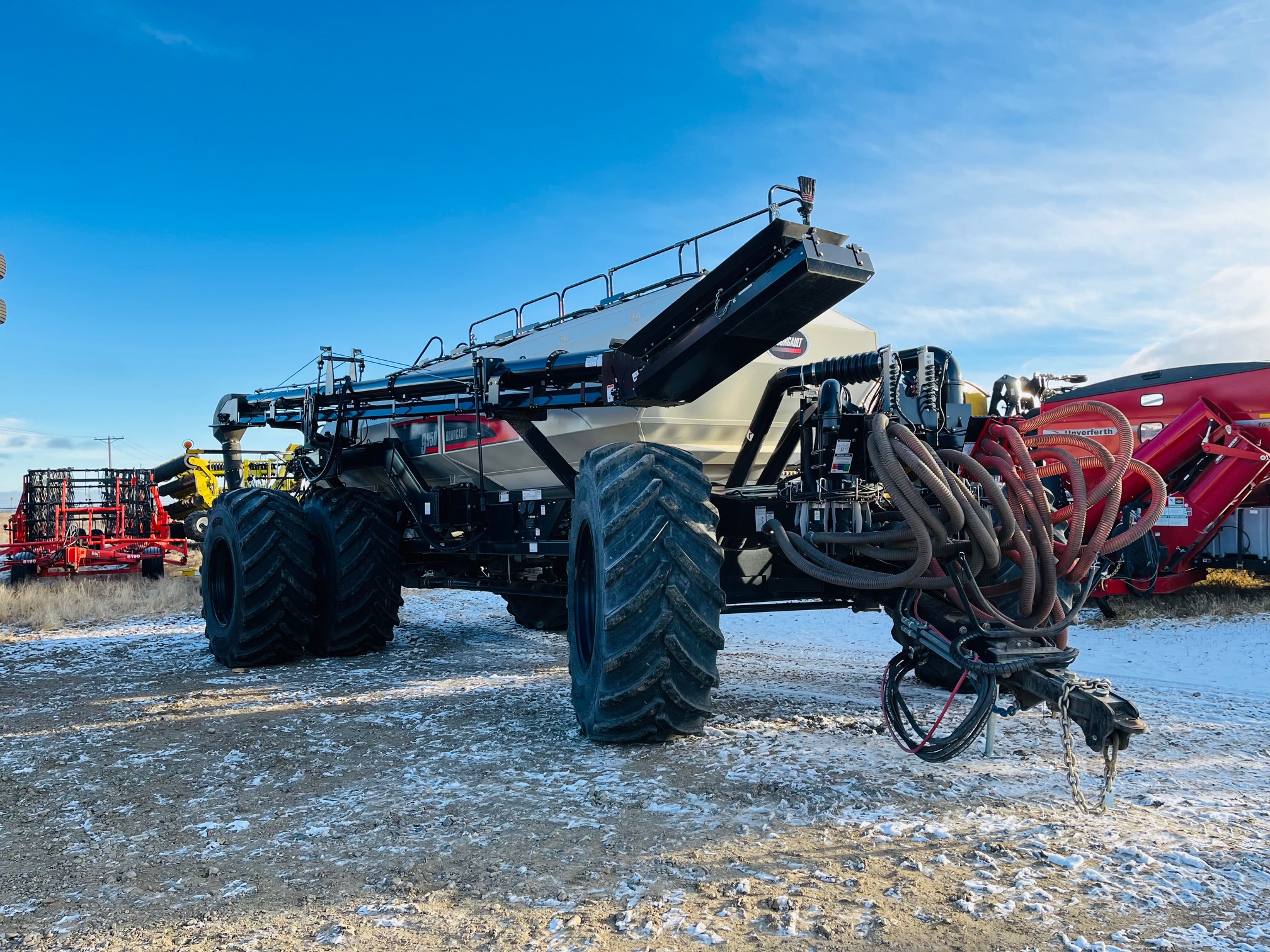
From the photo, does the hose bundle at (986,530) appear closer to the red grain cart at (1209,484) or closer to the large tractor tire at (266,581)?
the large tractor tire at (266,581)

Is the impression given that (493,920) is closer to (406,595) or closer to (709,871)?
(709,871)

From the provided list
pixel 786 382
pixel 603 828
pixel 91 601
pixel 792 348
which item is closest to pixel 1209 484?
pixel 792 348

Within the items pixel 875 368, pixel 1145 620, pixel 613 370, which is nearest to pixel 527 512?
pixel 613 370

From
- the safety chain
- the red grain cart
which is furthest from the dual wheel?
the red grain cart

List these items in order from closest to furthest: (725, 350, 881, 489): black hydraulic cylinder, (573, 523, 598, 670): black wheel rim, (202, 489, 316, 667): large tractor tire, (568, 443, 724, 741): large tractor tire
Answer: (568, 443, 724, 741): large tractor tire
(725, 350, 881, 489): black hydraulic cylinder
(573, 523, 598, 670): black wheel rim
(202, 489, 316, 667): large tractor tire

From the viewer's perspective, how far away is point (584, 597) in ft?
17.2

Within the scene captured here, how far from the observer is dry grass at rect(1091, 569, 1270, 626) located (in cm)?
949

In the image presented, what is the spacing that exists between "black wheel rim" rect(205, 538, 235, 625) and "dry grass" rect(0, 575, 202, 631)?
3720 millimetres

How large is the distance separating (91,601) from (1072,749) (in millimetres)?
12219

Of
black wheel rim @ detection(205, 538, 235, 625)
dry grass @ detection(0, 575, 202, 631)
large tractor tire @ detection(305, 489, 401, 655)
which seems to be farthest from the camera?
dry grass @ detection(0, 575, 202, 631)

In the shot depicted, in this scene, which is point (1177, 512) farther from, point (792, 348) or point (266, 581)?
point (266, 581)

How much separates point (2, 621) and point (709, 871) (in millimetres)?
11081

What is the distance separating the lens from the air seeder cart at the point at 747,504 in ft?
13.1

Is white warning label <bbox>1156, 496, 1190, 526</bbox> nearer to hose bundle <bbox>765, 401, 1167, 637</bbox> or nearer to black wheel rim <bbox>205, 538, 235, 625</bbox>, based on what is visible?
hose bundle <bbox>765, 401, 1167, 637</bbox>
